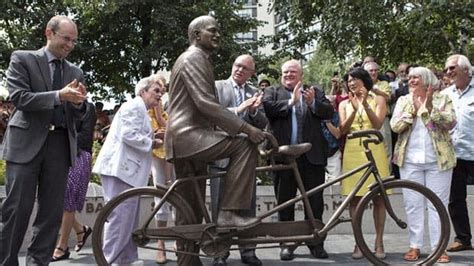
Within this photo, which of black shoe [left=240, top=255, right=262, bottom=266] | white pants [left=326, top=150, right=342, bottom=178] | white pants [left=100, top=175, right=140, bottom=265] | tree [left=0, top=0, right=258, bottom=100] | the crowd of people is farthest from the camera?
tree [left=0, top=0, right=258, bottom=100]

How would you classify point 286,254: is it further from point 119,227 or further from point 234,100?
point 119,227

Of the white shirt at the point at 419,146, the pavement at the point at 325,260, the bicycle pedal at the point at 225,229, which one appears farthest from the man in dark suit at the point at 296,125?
the bicycle pedal at the point at 225,229

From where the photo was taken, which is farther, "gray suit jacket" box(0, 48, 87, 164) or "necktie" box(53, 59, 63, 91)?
"necktie" box(53, 59, 63, 91)

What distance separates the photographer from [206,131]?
5.07m

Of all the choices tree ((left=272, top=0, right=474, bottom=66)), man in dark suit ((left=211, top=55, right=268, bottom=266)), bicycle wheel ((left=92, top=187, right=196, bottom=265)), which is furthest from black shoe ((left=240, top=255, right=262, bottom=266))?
tree ((left=272, top=0, right=474, bottom=66))

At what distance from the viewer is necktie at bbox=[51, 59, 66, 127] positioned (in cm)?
536

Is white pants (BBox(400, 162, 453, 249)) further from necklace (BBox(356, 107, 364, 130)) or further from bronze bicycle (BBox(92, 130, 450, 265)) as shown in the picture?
bronze bicycle (BBox(92, 130, 450, 265))

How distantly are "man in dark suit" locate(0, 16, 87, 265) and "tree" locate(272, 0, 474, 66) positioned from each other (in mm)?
8738

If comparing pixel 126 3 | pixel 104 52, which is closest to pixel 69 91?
→ pixel 126 3

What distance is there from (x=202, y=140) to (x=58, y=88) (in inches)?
52.8

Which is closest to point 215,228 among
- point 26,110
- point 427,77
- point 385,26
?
point 26,110

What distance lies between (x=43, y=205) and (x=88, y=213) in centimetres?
275

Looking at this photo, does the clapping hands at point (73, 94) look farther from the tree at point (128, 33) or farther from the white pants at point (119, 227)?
the tree at point (128, 33)

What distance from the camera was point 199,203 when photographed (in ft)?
17.2
